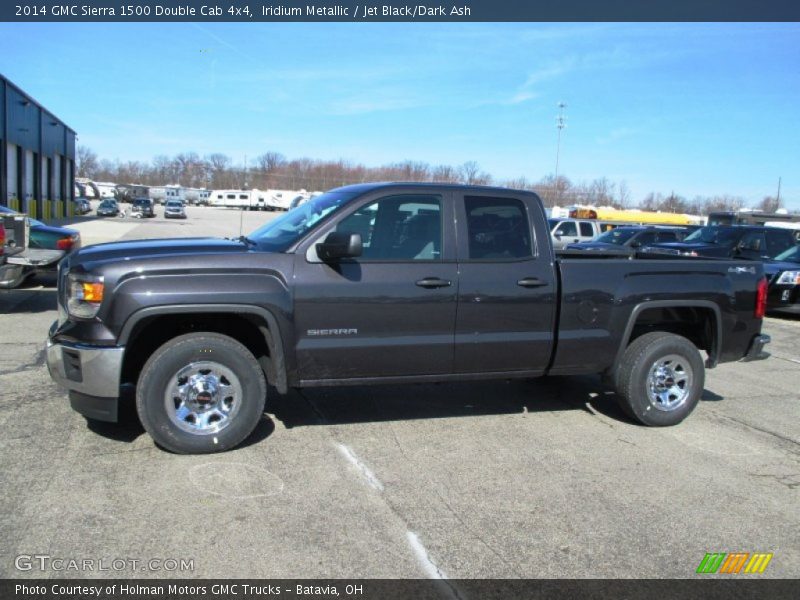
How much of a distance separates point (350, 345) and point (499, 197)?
178cm

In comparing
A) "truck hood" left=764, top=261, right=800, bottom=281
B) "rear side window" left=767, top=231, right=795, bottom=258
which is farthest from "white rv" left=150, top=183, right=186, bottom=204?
"truck hood" left=764, top=261, right=800, bottom=281

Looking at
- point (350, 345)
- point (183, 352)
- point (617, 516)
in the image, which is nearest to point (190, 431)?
point (183, 352)

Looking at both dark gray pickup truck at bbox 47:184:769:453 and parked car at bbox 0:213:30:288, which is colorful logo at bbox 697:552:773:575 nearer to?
dark gray pickup truck at bbox 47:184:769:453

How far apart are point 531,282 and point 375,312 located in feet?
4.30

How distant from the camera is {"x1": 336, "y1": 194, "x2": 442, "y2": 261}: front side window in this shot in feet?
16.1

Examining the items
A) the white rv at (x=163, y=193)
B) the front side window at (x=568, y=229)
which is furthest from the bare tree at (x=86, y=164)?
the front side window at (x=568, y=229)

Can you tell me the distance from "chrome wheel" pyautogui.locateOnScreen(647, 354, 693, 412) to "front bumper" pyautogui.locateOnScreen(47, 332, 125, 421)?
424 cm

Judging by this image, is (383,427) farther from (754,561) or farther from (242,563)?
(754,561)

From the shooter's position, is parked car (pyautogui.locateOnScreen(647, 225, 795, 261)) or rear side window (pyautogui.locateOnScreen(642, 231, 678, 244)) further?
rear side window (pyautogui.locateOnScreen(642, 231, 678, 244))

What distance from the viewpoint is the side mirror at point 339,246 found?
14.6ft

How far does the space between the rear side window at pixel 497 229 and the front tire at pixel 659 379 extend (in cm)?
136

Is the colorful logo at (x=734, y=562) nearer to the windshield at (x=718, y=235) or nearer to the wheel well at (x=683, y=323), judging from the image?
the wheel well at (x=683, y=323)

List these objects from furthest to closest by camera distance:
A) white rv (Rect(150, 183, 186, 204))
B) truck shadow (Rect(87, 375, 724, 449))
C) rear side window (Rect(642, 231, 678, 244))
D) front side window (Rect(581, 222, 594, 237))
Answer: white rv (Rect(150, 183, 186, 204))
front side window (Rect(581, 222, 594, 237))
rear side window (Rect(642, 231, 678, 244))
truck shadow (Rect(87, 375, 724, 449))

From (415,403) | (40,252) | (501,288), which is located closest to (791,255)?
(415,403)
